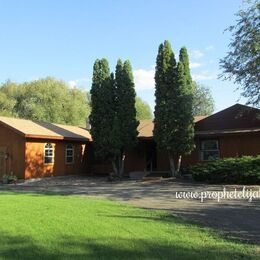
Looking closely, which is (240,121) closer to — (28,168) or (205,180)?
(205,180)

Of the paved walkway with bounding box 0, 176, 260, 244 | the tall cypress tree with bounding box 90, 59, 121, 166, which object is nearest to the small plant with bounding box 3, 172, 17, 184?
the tall cypress tree with bounding box 90, 59, 121, 166

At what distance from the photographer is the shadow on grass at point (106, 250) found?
7086mm

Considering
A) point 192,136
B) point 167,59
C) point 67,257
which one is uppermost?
point 167,59

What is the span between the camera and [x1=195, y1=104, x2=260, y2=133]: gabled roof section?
1074 inches

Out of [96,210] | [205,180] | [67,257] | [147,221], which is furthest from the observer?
[205,180]

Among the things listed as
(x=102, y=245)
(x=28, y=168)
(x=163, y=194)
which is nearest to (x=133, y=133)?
(x=28, y=168)

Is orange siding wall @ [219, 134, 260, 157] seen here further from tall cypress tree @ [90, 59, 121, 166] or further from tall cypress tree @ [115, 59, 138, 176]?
tall cypress tree @ [90, 59, 121, 166]

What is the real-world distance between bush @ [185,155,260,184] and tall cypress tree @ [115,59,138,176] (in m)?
6.42

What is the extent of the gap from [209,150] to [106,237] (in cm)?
2050

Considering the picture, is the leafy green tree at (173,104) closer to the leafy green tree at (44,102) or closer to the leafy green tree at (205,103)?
the leafy green tree at (44,102)

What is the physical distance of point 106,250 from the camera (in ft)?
24.3

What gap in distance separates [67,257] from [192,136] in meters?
19.9

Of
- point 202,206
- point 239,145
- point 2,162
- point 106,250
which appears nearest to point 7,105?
point 2,162

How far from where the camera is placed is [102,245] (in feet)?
25.5
